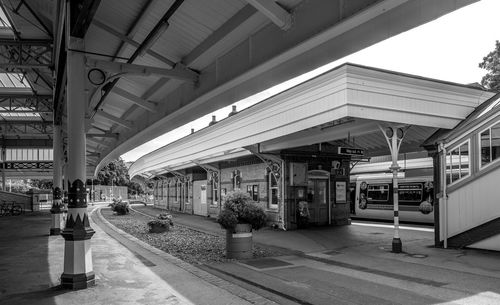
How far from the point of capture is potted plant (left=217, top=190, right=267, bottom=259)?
32.7 feet

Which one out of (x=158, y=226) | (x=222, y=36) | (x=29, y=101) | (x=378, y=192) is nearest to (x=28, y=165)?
(x=29, y=101)

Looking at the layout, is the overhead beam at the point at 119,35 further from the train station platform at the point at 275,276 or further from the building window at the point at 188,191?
the building window at the point at 188,191

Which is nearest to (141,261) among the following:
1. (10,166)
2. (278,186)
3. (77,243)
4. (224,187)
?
(77,243)

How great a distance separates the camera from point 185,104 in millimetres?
10523

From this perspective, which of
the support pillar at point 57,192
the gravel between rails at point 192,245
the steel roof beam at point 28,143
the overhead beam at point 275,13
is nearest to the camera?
the overhead beam at point 275,13

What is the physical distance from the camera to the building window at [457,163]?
36.5 feet

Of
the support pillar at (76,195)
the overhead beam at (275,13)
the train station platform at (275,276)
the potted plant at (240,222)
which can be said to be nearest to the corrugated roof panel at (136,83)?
the support pillar at (76,195)

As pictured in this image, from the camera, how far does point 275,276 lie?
814 centimetres

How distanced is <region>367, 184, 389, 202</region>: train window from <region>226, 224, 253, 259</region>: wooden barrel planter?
11.9 m

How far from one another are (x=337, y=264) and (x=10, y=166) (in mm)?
41597

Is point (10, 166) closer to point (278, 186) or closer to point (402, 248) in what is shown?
point (278, 186)

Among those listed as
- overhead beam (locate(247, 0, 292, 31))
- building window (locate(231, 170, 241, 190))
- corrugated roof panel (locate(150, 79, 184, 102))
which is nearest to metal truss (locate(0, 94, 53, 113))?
corrugated roof panel (locate(150, 79, 184, 102))

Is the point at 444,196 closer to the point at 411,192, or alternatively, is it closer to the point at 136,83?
the point at 411,192

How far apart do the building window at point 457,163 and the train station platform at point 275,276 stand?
1969 millimetres
